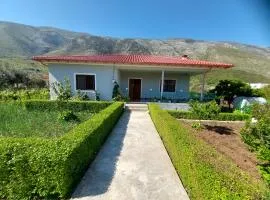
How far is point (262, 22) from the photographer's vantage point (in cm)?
416

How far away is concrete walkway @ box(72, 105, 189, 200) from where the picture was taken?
13.8 ft

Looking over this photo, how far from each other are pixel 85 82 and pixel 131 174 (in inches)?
493

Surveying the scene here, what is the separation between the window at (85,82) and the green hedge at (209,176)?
1210 cm

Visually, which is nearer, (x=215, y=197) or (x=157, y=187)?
(x=215, y=197)

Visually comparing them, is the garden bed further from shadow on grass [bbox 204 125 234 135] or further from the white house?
the white house

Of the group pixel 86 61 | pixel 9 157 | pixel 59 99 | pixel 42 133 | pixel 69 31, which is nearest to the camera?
pixel 9 157

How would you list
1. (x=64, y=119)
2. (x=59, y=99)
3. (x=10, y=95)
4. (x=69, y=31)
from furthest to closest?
1. (x=69, y=31)
2. (x=10, y=95)
3. (x=59, y=99)
4. (x=64, y=119)

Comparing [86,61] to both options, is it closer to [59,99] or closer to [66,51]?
[59,99]

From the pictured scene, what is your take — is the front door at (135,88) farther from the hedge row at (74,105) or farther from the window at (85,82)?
the hedge row at (74,105)

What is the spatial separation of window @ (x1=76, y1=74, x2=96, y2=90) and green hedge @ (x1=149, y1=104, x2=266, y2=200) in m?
12.1

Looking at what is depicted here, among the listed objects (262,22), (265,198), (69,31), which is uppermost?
(69,31)

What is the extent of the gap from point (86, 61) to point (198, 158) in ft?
42.0

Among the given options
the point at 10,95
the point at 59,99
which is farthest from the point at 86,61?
the point at 10,95

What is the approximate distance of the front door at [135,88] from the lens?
19.4 m
